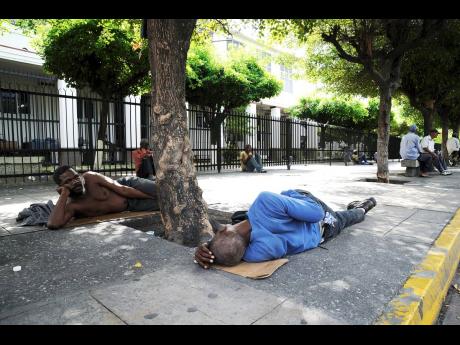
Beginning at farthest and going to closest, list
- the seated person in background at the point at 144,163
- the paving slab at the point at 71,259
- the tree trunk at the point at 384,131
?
1. the tree trunk at the point at 384,131
2. the seated person in background at the point at 144,163
3. the paving slab at the point at 71,259

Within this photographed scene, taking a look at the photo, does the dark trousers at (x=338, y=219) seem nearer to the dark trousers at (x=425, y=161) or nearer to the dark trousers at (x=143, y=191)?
the dark trousers at (x=143, y=191)

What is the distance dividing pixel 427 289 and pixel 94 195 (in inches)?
160

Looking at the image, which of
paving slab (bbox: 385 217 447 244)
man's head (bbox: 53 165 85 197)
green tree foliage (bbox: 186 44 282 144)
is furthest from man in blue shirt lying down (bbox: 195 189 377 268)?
green tree foliage (bbox: 186 44 282 144)

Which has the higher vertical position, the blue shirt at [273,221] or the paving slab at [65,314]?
the blue shirt at [273,221]

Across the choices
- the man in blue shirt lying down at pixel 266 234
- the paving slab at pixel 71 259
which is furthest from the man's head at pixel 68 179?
the man in blue shirt lying down at pixel 266 234

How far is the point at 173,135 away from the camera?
3.86 m

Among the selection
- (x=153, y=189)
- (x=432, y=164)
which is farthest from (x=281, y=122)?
(x=153, y=189)

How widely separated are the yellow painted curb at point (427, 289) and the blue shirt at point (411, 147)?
321 inches

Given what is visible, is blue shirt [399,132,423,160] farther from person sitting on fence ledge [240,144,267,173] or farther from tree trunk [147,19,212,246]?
tree trunk [147,19,212,246]

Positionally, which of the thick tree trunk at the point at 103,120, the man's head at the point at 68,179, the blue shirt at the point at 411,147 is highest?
the thick tree trunk at the point at 103,120

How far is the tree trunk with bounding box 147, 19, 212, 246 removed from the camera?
3.81 meters

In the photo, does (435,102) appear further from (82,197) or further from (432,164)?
(82,197)

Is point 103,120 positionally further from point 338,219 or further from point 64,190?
point 338,219

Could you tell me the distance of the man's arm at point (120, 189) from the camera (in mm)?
Result: 4957
